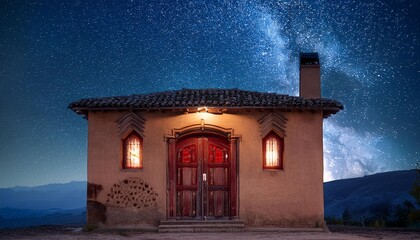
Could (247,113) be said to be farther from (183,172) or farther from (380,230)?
A: (380,230)

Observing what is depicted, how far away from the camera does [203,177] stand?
58.0 ft

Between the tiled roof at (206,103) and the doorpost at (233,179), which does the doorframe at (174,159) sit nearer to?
the doorpost at (233,179)

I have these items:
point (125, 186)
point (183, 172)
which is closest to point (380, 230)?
point (183, 172)

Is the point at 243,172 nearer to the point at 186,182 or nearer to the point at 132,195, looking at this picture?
the point at 186,182

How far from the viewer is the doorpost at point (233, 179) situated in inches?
687

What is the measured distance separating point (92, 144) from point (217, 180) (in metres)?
4.42

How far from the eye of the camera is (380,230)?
18734mm

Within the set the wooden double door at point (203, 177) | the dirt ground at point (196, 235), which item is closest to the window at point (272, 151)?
the wooden double door at point (203, 177)

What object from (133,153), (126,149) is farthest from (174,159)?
(126,149)

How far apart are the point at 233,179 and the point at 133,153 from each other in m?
3.51

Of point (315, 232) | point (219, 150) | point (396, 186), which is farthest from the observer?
point (396, 186)

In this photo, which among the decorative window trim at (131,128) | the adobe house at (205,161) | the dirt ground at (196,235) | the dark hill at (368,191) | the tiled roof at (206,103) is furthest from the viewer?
the dark hill at (368,191)

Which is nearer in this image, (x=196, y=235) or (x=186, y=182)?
(x=196, y=235)

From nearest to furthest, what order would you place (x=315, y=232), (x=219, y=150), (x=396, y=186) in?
(x=315, y=232), (x=219, y=150), (x=396, y=186)
